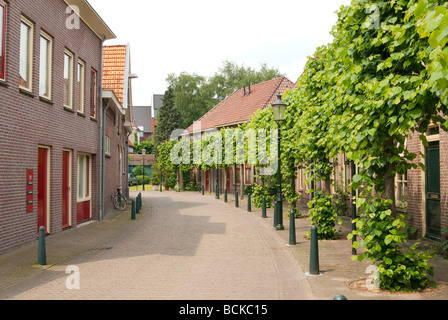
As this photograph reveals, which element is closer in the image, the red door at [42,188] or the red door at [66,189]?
the red door at [42,188]

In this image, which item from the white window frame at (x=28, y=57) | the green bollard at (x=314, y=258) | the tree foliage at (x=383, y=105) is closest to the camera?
the tree foliage at (x=383, y=105)

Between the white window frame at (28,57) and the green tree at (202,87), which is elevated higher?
the green tree at (202,87)

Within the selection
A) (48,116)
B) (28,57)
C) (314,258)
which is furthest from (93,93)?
(314,258)

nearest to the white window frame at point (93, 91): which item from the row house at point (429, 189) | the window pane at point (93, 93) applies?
the window pane at point (93, 93)

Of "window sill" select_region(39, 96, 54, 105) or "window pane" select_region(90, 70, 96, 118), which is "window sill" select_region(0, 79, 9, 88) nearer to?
"window sill" select_region(39, 96, 54, 105)

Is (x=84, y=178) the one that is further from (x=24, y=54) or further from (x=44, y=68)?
(x=24, y=54)

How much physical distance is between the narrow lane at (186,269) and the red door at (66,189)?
186cm

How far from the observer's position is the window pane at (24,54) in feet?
32.6

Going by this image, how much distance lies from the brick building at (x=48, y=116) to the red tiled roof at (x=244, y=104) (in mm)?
17072

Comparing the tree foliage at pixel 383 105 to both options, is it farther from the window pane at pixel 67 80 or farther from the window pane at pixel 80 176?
the window pane at pixel 80 176

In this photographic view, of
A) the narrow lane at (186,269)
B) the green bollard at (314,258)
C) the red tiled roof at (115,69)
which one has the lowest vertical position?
the narrow lane at (186,269)

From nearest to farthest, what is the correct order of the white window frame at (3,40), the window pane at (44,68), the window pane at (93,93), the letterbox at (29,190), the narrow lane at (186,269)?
the narrow lane at (186,269) → the white window frame at (3,40) → the letterbox at (29,190) → the window pane at (44,68) → the window pane at (93,93)

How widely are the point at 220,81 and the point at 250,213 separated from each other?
38.1 meters
